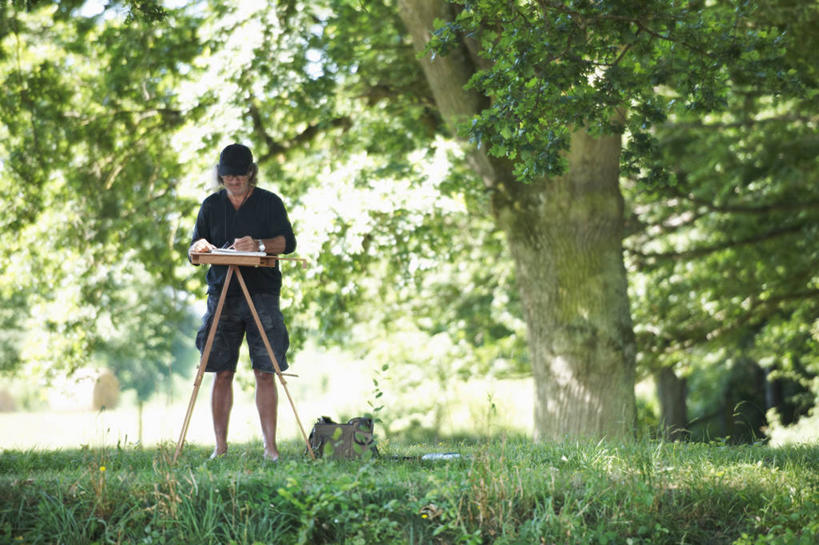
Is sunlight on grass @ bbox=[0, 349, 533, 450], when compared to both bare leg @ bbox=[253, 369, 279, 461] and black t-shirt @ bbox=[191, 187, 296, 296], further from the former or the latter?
black t-shirt @ bbox=[191, 187, 296, 296]

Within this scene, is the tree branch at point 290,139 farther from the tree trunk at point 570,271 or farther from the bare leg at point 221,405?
the bare leg at point 221,405

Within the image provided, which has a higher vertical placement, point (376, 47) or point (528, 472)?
point (376, 47)

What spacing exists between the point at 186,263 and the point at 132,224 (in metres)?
0.89

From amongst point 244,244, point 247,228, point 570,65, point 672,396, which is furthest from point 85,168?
point 672,396

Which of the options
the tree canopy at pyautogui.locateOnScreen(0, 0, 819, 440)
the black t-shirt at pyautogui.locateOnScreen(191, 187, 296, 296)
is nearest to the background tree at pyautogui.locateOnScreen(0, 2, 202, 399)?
the tree canopy at pyautogui.locateOnScreen(0, 0, 819, 440)

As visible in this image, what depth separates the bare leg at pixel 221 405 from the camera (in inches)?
243

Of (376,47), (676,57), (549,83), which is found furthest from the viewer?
(376,47)

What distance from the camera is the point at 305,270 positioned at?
10.3 meters

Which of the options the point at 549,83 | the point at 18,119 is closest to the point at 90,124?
the point at 18,119

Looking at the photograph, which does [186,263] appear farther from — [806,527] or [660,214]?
[806,527]

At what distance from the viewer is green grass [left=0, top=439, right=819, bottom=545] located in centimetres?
469

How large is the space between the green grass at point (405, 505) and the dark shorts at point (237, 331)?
2.97ft

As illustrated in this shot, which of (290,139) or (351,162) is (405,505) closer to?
(351,162)

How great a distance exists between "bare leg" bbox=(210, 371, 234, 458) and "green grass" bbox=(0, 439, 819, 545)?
0.77m
